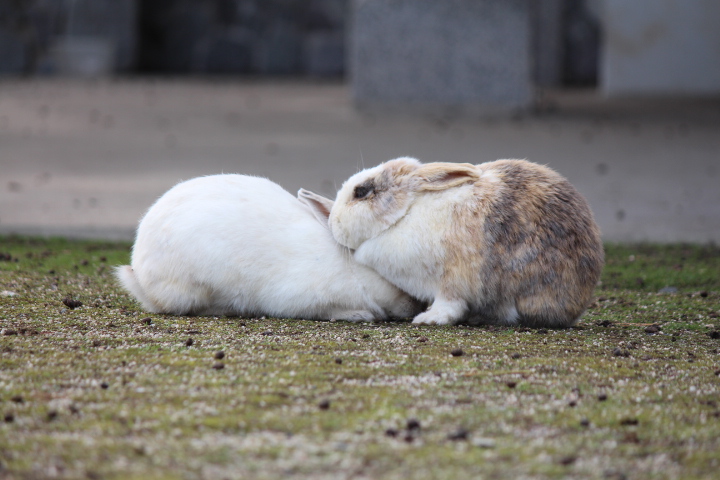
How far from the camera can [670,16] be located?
13.9m

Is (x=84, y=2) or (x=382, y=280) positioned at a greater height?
(x=84, y=2)

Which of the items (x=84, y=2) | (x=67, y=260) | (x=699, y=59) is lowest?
(x=67, y=260)

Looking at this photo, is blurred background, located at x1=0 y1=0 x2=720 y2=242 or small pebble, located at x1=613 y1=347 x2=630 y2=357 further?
blurred background, located at x1=0 y1=0 x2=720 y2=242

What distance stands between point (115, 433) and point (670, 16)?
43.5 feet

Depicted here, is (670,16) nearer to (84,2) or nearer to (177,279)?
(84,2)

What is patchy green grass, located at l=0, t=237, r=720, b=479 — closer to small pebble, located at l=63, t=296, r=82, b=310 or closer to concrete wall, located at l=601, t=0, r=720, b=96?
small pebble, located at l=63, t=296, r=82, b=310

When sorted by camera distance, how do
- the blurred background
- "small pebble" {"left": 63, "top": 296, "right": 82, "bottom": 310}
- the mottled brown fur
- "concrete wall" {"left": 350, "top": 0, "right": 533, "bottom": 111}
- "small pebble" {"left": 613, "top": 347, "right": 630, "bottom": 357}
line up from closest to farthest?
"small pebble" {"left": 613, "top": 347, "right": 630, "bottom": 357} → the mottled brown fur → "small pebble" {"left": 63, "top": 296, "right": 82, "bottom": 310} → the blurred background → "concrete wall" {"left": 350, "top": 0, "right": 533, "bottom": 111}

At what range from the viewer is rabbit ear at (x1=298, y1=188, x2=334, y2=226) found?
146 inches

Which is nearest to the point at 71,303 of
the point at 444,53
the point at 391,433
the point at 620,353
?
the point at 391,433

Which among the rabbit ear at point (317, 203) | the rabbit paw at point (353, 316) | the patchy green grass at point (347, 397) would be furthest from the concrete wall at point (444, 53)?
the rabbit paw at point (353, 316)

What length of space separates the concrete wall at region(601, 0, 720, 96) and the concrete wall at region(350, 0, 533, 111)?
3.39 metres

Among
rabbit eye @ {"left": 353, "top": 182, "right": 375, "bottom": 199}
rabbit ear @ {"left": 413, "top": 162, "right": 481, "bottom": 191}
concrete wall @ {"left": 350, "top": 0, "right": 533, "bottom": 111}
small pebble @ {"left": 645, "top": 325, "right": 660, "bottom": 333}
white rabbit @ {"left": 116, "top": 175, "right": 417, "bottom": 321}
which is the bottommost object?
small pebble @ {"left": 645, "top": 325, "right": 660, "bottom": 333}

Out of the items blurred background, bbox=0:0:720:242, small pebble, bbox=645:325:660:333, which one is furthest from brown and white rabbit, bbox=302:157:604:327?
blurred background, bbox=0:0:720:242

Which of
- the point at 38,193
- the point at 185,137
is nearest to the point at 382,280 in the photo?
the point at 38,193
